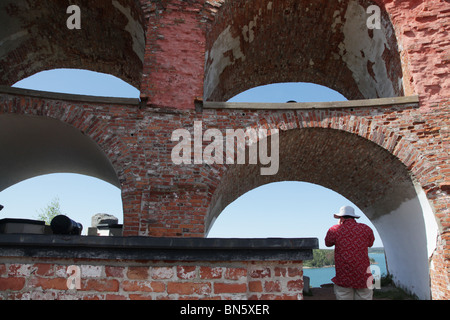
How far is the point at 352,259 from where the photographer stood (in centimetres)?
362

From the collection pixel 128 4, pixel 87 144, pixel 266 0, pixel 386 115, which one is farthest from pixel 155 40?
pixel 386 115

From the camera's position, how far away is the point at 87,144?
6.60 meters

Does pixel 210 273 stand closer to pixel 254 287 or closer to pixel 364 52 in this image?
pixel 254 287

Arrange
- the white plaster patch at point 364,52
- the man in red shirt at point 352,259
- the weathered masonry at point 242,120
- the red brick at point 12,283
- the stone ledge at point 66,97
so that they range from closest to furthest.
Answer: the red brick at point 12,283
the man in red shirt at point 352,259
the weathered masonry at point 242,120
the stone ledge at point 66,97
the white plaster patch at point 364,52

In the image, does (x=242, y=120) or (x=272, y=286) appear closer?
(x=272, y=286)

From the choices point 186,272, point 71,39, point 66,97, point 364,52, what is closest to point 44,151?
point 66,97

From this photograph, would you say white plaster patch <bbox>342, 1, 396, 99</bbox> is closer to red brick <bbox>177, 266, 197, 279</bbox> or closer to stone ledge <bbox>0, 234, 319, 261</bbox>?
stone ledge <bbox>0, 234, 319, 261</bbox>

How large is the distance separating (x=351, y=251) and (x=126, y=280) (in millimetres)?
2569

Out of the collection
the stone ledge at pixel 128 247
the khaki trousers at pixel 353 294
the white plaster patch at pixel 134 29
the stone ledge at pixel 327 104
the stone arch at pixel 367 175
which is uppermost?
the white plaster patch at pixel 134 29

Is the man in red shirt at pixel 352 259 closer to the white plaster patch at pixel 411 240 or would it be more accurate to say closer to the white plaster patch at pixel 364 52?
the white plaster patch at pixel 411 240

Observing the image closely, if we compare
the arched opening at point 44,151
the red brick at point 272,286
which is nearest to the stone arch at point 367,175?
the arched opening at point 44,151

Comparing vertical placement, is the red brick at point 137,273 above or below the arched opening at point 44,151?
below

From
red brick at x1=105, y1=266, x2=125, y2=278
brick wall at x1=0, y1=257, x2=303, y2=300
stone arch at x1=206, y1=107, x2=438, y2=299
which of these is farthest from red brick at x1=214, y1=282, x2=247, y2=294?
stone arch at x1=206, y1=107, x2=438, y2=299

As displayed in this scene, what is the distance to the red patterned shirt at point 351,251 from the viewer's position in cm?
358
